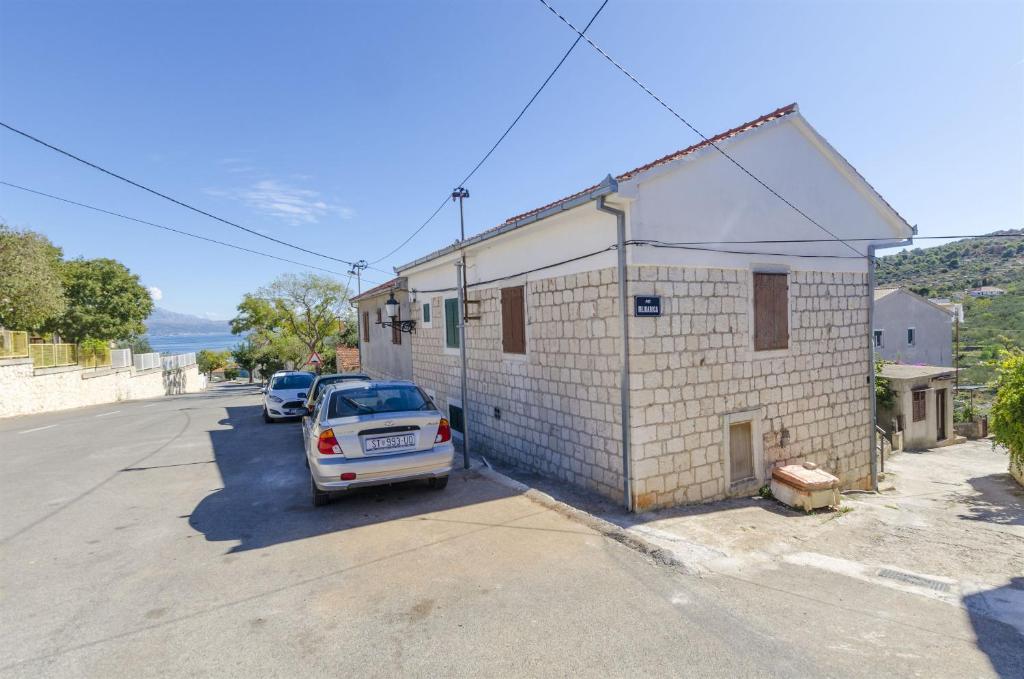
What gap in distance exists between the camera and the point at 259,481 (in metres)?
7.17

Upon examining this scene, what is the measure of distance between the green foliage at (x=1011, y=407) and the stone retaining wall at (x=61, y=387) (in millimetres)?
29311

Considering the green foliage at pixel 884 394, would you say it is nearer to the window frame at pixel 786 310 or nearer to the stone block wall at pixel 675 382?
the stone block wall at pixel 675 382

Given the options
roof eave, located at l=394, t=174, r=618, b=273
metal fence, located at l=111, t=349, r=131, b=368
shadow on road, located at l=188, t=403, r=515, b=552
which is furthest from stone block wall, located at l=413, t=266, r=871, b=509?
metal fence, located at l=111, t=349, r=131, b=368

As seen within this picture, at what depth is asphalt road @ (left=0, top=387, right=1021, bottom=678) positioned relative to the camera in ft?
9.65

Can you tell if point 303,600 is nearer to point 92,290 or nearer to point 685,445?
point 685,445

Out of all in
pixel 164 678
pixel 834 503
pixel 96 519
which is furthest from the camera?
pixel 834 503

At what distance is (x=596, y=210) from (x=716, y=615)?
14.4 ft

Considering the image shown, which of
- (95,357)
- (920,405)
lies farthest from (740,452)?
(95,357)

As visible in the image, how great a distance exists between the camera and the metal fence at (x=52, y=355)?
20.4 m

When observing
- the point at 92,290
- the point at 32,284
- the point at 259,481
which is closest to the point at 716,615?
the point at 259,481

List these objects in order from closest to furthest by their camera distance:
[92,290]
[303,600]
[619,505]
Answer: [303,600], [619,505], [92,290]

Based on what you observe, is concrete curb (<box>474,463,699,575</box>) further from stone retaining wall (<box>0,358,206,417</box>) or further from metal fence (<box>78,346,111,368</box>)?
metal fence (<box>78,346,111,368</box>)

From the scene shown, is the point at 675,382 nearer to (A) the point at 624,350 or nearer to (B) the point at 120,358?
(A) the point at 624,350

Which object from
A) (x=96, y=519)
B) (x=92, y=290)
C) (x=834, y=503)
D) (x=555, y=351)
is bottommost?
(x=834, y=503)
